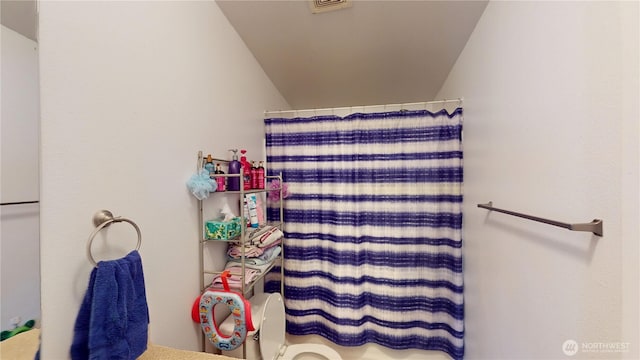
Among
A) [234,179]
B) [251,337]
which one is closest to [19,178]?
[234,179]

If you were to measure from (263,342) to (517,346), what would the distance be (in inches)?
44.8

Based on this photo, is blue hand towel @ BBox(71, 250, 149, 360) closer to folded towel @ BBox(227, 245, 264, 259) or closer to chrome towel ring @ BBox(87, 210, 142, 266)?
chrome towel ring @ BBox(87, 210, 142, 266)

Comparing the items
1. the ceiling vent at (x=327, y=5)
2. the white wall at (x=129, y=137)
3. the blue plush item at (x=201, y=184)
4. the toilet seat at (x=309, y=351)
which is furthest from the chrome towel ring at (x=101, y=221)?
the ceiling vent at (x=327, y=5)

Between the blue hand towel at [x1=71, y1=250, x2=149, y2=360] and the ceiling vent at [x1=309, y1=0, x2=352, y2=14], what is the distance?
143 centimetres

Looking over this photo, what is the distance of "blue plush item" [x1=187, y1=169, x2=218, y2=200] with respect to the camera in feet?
3.08

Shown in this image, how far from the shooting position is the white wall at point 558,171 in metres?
0.49

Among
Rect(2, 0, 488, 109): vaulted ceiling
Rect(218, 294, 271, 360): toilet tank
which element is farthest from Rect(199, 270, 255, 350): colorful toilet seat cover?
Rect(2, 0, 488, 109): vaulted ceiling

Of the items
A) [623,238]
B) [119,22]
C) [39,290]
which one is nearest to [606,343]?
[623,238]

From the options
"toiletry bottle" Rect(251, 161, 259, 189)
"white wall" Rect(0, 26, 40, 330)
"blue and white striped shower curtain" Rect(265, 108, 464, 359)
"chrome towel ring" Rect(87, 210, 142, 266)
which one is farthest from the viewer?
"blue and white striped shower curtain" Rect(265, 108, 464, 359)

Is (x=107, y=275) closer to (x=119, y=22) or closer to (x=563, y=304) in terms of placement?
(x=119, y=22)

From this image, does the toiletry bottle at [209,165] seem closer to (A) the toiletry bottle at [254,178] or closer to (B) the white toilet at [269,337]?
(A) the toiletry bottle at [254,178]

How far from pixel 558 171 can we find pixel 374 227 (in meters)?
1.03

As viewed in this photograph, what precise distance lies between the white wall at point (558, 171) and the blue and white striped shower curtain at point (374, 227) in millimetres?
333

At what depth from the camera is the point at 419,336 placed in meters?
1.52
